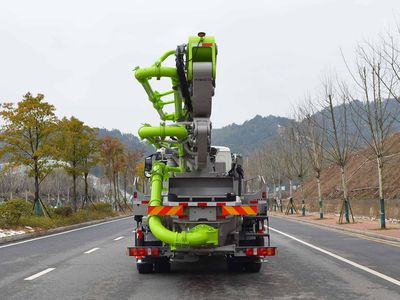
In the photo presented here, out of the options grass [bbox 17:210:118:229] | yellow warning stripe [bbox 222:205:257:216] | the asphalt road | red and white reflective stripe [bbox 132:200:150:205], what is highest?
red and white reflective stripe [bbox 132:200:150:205]

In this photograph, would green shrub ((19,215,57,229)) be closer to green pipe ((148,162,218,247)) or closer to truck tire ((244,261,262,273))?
truck tire ((244,261,262,273))

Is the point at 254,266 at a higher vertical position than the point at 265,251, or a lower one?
lower

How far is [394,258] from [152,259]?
6.33 m

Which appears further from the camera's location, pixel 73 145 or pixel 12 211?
pixel 73 145

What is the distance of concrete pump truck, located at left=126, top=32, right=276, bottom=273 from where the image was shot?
7914 millimetres

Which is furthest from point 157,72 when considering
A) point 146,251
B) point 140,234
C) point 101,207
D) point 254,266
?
point 101,207

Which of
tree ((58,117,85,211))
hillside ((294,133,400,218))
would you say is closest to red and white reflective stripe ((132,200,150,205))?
tree ((58,117,85,211))

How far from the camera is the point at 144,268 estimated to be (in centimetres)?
998

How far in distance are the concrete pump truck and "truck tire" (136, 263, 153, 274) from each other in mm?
49

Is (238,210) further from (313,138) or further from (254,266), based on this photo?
(313,138)

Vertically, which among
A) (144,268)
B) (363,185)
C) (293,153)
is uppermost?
(293,153)

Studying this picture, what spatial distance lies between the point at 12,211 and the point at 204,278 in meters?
16.2

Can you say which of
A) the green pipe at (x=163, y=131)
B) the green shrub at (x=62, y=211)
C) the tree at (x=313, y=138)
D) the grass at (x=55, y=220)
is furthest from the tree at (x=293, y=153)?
the green pipe at (x=163, y=131)

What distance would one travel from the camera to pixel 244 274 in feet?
32.4
